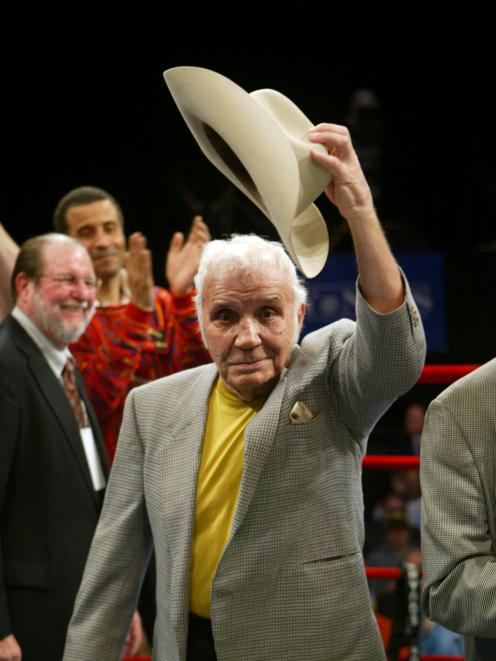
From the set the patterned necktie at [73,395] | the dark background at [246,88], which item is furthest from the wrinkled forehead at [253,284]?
the dark background at [246,88]

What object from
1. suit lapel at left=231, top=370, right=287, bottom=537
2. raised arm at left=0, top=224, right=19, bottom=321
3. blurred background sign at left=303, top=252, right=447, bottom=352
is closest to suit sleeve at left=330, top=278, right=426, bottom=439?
suit lapel at left=231, top=370, right=287, bottom=537

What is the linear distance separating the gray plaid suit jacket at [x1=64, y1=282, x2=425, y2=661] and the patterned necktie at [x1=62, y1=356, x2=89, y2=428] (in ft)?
2.79

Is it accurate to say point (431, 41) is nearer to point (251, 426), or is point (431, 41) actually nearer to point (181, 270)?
point (181, 270)

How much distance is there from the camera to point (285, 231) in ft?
5.43

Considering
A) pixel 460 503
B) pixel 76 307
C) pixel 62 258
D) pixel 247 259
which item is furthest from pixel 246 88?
pixel 460 503

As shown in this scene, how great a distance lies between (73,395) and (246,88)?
4.07 m

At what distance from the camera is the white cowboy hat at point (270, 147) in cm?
165

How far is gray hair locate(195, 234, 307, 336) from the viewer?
1.86 metres

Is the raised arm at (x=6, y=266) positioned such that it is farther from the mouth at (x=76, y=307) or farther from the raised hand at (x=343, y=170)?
the raised hand at (x=343, y=170)

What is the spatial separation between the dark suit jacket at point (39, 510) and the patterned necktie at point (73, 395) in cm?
9

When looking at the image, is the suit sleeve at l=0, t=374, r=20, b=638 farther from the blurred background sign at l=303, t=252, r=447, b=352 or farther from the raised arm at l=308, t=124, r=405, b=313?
the blurred background sign at l=303, t=252, r=447, b=352

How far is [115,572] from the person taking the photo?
1.98m

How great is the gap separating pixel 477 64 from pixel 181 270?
4356 millimetres

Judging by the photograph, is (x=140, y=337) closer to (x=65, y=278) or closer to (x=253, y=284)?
(x=65, y=278)
